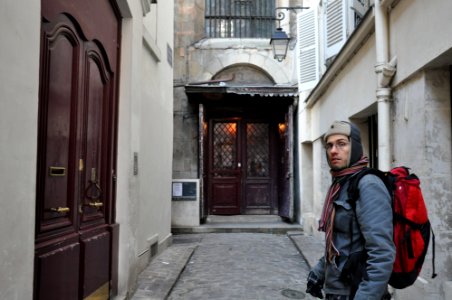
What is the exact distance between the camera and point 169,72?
834 centimetres

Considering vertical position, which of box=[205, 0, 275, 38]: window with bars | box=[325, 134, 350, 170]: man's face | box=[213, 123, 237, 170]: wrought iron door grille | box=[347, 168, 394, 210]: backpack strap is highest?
box=[205, 0, 275, 38]: window with bars

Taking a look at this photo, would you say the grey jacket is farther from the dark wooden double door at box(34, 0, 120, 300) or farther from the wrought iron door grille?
the wrought iron door grille

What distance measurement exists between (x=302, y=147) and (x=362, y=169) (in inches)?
313

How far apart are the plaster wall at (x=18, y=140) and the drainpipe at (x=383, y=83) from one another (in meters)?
3.58

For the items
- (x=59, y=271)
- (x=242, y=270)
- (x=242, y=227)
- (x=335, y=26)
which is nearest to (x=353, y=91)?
(x=335, y=26)

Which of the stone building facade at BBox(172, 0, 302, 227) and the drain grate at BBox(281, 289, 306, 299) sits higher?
the stone building facade at BBox(172, 0, 302, 227)

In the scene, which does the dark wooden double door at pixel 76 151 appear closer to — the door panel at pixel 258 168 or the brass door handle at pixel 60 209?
the brass door handle at pixel 60 209

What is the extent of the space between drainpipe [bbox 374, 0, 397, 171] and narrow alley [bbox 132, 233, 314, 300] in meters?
2.11

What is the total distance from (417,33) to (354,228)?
8.31 ft

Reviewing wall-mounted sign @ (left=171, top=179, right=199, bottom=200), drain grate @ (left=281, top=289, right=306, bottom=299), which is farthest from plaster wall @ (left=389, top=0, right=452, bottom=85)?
wall-mounted sign @ (left=171, top=179, right=199, bottom=200)

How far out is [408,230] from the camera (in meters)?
2.01

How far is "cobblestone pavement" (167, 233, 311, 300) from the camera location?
17.4 feet

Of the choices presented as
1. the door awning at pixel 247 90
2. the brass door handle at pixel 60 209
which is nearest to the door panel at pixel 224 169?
the door awning at pixel 247 90

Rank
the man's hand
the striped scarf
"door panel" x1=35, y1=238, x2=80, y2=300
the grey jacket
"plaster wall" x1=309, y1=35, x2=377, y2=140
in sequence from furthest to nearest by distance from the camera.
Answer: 1. "plaster wall" x1=309, y1=35, x2=377, y2=140
2. "door panel" x1=35, y1=238, x2=80, y2=300
3. the man's hand
4. the striped scarf
5. the grey jacket
